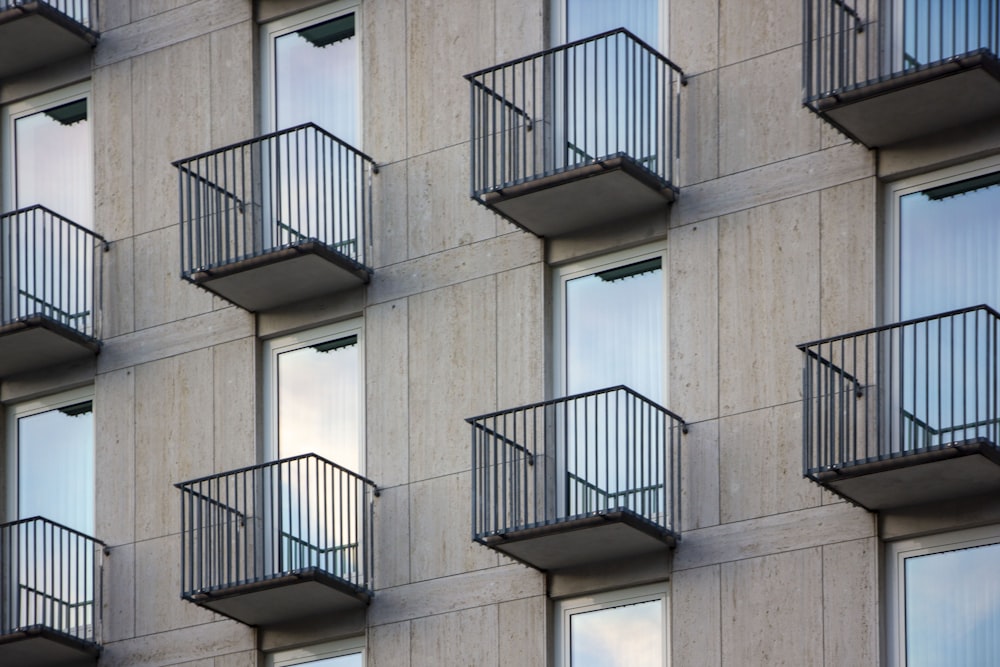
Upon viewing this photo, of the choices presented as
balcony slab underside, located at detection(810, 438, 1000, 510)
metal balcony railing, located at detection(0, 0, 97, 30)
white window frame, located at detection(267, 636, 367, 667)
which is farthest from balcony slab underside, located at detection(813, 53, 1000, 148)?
metal balcony railing, located at detection(0, 0, 97, 30)

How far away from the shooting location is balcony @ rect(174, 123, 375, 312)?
104 ft

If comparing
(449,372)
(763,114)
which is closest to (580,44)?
(763,114)

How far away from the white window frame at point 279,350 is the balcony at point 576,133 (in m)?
2.72

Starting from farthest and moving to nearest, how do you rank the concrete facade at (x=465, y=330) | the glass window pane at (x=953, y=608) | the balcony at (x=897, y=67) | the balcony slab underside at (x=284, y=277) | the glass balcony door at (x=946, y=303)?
1. the balcony slab underside at (x=284, y=277)
2. the concrete facade at (x=465, y=330)
3. the balcony at (x=897, y=67)
4. the glass balcony door at (x=946, y=303)
5. the glass window pane at (x=953, y=608)

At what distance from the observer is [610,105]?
99.9 ft

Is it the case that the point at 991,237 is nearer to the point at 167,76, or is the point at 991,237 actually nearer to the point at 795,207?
the point at 795,207

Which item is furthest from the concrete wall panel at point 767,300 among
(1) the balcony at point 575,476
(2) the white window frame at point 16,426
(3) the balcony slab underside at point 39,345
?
(2) the white window frame at point 16,426

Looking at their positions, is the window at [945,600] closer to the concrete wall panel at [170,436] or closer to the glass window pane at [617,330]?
the glass window pane at [617,330]

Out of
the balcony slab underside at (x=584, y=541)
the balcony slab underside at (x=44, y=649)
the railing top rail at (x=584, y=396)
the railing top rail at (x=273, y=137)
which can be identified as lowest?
the balcony slab underside at (x=44, y=649)

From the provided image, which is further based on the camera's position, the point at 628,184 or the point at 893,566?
the point at 628,184

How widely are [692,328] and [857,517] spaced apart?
3.11m

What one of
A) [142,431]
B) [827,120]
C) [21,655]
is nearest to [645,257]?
[827,120]

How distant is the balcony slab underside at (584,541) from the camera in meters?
28.0

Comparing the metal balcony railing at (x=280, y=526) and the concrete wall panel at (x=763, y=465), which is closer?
the concrete wall panel at (x=763, y=465)
